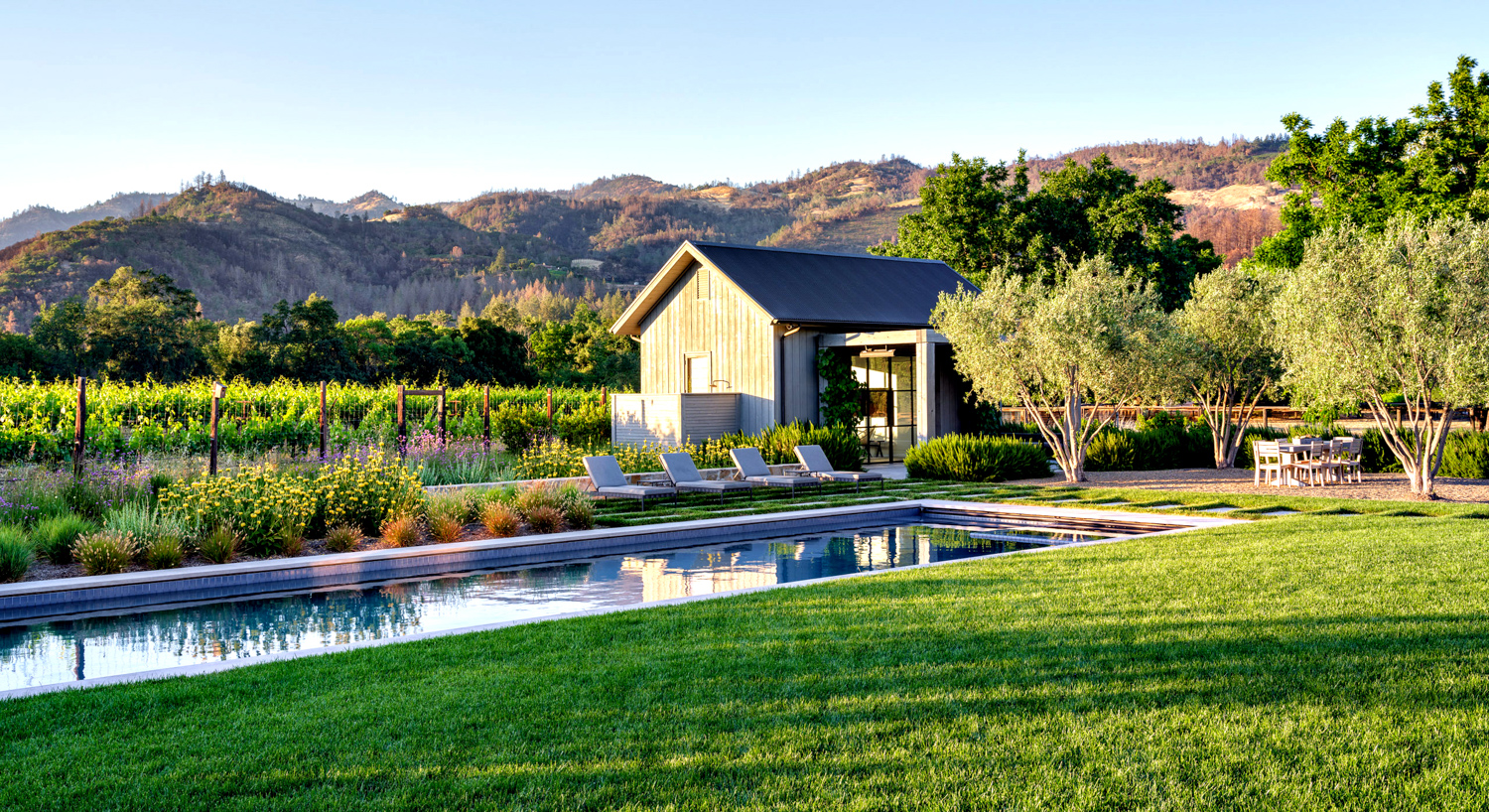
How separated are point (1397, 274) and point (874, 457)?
1073 cm

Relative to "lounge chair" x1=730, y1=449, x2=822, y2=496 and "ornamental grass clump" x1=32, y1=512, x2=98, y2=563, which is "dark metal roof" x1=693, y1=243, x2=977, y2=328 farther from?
"ornamental grass clump" x1=32, y1=512, x2=98, y2=563

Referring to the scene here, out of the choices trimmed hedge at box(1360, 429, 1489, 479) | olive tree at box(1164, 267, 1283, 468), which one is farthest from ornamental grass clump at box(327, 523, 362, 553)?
trimmed hedge at box(1360, 429, 1489, 479)

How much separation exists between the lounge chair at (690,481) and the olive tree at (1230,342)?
9466 millimetres

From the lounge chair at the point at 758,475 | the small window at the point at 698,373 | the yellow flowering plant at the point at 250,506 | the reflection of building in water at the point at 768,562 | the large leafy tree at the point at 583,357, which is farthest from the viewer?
the large leafy tree at the point at 583,357

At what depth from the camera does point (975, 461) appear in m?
18.2

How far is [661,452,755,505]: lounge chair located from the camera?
1543 cm

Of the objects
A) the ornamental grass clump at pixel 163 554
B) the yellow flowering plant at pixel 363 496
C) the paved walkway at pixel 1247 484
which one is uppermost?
the yellow flowering plant at pixel 363 496

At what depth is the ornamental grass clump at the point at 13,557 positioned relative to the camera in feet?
28.2

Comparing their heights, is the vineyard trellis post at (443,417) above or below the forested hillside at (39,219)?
below

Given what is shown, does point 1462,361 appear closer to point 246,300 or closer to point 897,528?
point 897,528

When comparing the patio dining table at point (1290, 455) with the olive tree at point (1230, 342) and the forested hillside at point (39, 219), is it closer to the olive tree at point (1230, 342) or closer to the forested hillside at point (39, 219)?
the olive tree at point (1230, 342)

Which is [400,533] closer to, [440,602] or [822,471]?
[440,602]

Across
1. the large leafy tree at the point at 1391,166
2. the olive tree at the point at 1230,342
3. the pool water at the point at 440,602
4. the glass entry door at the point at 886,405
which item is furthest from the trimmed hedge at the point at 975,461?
the large leafy tree at the point at 1391,166

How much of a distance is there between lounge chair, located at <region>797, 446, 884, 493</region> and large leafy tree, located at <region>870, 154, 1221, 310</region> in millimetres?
23092
